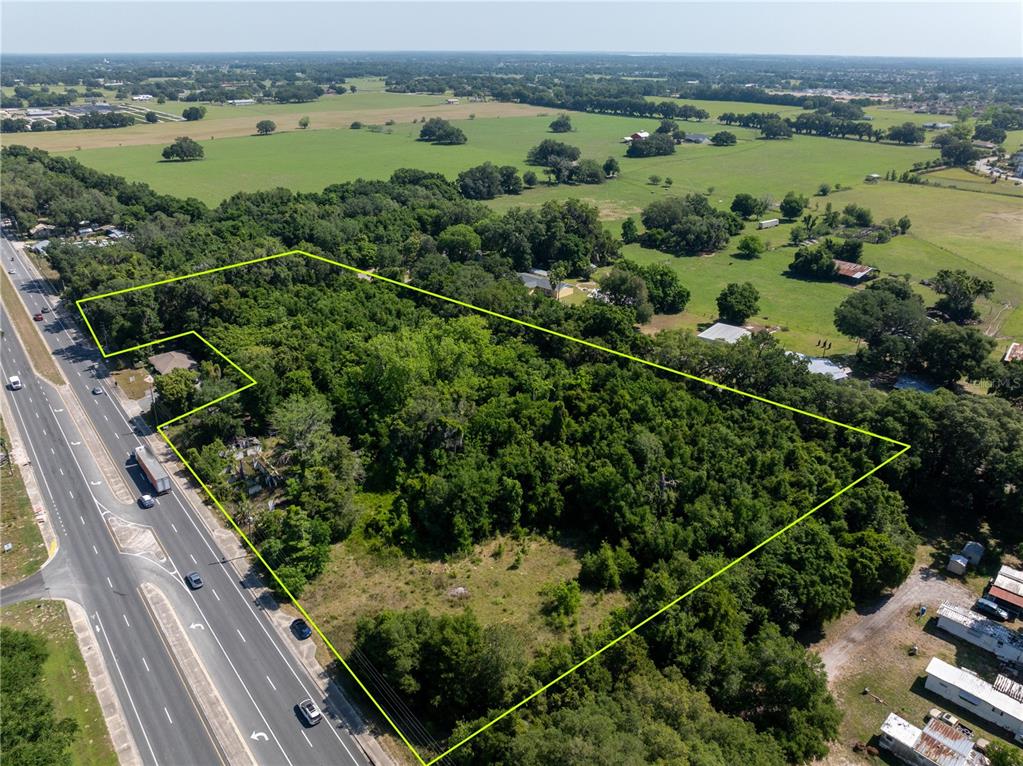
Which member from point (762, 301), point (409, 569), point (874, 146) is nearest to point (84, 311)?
point (409, 569)

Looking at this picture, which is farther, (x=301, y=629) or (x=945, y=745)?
(x=301, y=629)

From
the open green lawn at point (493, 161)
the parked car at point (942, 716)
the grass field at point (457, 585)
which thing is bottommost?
the parked car at point (942, 716)

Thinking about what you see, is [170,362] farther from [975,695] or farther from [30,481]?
[975,695]

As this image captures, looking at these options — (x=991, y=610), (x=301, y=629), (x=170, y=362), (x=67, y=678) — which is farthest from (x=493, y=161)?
(x=67, y=678)

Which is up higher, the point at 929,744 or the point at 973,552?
the point at 973,552

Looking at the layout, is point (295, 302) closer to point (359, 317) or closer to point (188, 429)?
point (359, 317)

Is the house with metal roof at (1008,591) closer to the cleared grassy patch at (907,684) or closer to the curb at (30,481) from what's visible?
the cleared grassy patch at (907,684)

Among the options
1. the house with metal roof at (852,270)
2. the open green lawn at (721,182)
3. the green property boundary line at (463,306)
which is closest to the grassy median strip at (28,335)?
the green property boundary line at (463,306)
